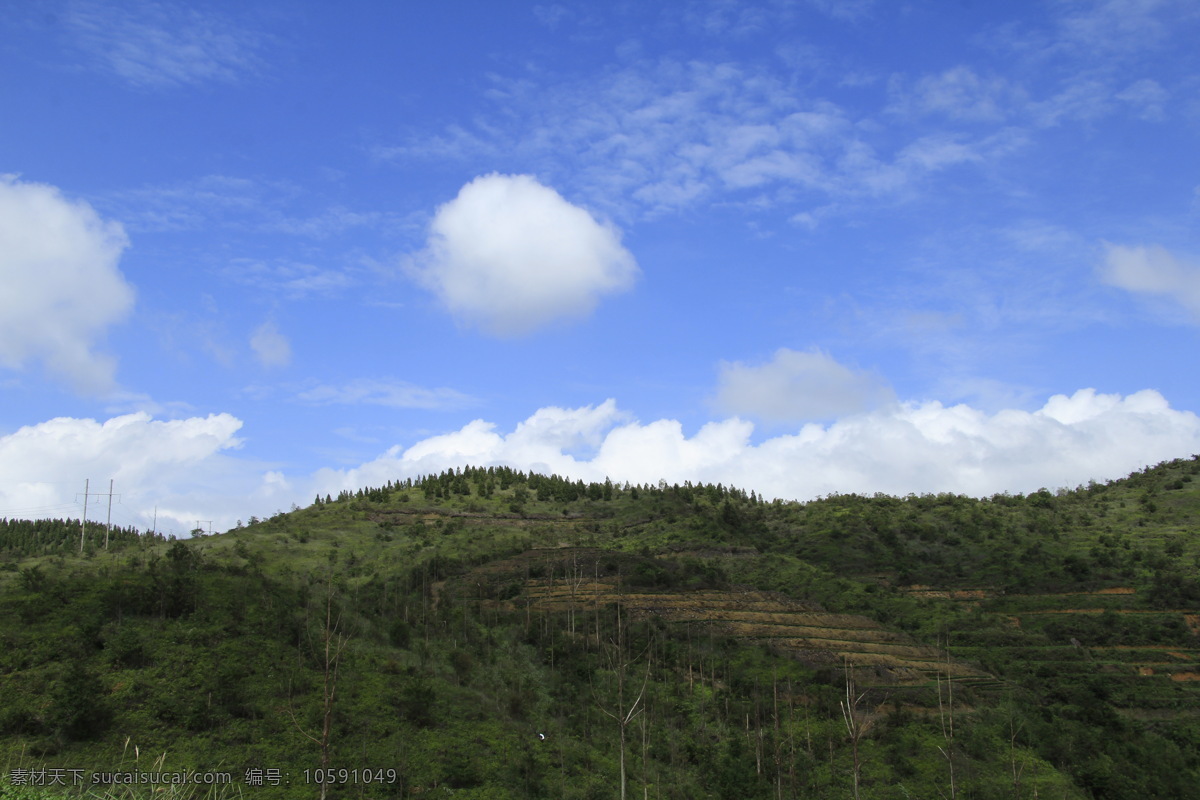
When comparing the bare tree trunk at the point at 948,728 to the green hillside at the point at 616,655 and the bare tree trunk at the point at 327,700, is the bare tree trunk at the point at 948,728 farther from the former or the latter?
the bare tree trunk at the point at 327,700

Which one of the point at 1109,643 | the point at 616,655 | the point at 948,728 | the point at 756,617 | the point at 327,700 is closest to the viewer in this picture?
the point at 327,700

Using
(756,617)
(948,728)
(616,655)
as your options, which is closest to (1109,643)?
(948,728)

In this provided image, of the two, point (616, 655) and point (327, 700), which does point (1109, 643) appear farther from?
point (327, 700)

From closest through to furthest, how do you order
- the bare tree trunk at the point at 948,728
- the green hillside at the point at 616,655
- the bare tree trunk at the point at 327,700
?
1. the bare tree trunk at the point at 327,700
2. the green hillside at the point at 616,655
3. the bare tree trunk at the point at 948,728

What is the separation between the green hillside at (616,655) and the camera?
3534 cm

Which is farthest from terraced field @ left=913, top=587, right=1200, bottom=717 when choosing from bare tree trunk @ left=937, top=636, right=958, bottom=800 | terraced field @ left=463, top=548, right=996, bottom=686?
bare tree trunk @ left=937, top=636, right=958, bottom=800

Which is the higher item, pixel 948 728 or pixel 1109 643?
pixel 1109 643

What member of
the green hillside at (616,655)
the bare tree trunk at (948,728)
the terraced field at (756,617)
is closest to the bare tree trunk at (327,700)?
the green hillside at (616,655)

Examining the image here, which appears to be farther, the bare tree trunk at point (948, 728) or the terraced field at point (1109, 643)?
the terraced field at point (1109, 643)

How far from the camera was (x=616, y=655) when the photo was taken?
188 ft

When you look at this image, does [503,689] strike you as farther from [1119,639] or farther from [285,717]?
[1119,639]

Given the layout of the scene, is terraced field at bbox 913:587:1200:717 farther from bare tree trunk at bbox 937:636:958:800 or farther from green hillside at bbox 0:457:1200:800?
bare tree trunk at bbox 937:636:958:800

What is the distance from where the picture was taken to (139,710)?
34781 millimetres

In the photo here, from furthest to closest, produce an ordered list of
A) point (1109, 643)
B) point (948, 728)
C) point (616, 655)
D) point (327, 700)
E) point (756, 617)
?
point (756, 617) < point (1109, 643) < point (616, 655) < point (948, 728) < point (327, 700)
